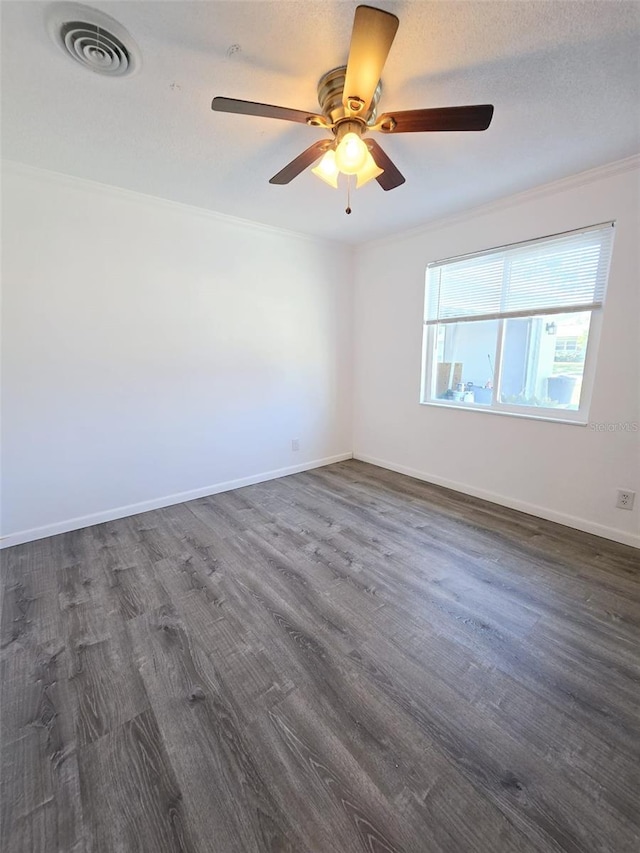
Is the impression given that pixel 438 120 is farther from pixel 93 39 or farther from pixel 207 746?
pixel 207 746

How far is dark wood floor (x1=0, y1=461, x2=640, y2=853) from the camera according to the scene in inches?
40.0

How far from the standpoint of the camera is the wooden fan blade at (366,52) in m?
1.08

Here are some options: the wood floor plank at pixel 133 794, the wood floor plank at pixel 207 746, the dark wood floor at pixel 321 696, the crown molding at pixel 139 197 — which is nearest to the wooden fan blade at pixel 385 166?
the crown molding at pixel 139 197

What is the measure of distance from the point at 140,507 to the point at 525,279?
378cm

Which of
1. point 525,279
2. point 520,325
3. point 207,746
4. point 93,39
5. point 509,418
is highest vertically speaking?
point 93,39

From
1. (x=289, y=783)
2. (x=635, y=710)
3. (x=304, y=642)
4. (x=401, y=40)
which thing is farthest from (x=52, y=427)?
(x=635, y=710)

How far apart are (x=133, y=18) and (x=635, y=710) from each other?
3226 millimetres

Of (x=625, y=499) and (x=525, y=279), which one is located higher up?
(x=525, y=279)

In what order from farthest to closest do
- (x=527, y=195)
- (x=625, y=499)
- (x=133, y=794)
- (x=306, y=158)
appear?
1. (x=527, y=195)
2. (x=625, y=499)
3. (x=306, y=158)
4. (x=133, y=794)

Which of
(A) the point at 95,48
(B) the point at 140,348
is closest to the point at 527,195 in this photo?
(A) the point at 95,48

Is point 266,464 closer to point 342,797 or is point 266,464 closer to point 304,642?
point 304,642

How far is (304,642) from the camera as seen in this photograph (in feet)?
5.42

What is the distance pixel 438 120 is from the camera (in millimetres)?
1436

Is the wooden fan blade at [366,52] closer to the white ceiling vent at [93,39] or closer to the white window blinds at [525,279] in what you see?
the white ceiling vent at [93,39]
